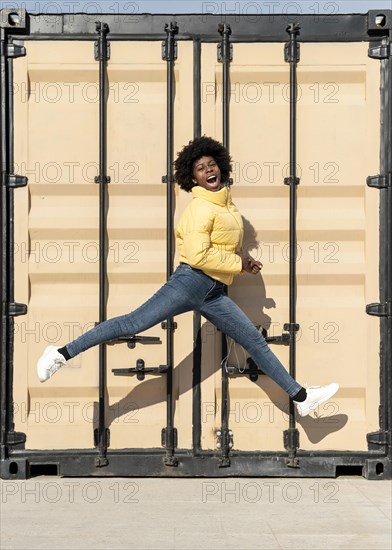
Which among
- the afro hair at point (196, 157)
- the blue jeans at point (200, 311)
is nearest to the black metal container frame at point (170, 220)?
the afro hair at point (196, 157)

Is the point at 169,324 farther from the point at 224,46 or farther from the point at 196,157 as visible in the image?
the point at 224,46

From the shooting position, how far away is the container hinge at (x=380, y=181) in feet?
17.3

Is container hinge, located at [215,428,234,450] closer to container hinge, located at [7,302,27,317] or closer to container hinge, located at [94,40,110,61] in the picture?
container hinge, located at [7,302,27,317]

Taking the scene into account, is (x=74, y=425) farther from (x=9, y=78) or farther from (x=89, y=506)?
(x=9, y=78)

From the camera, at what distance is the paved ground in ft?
13.9

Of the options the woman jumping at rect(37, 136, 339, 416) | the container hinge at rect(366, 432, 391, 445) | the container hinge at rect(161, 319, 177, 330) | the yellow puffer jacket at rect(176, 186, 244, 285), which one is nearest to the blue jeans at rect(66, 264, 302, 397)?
the woman jumping at rect(37, 136, 339, 416)

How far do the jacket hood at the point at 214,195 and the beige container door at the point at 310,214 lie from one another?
23 cm

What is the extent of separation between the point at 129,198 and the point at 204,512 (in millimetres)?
2042

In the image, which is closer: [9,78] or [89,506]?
[89,506]

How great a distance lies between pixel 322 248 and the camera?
17.5ft

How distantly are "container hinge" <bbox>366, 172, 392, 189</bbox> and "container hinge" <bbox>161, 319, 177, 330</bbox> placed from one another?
5.17 feet

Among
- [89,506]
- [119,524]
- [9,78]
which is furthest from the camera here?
[9,78]

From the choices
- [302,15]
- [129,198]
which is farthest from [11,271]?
[302,15]

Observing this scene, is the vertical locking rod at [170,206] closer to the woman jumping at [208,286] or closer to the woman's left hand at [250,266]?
the woman jumping at [208,286]
